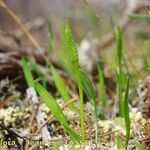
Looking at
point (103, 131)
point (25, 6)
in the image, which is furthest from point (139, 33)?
point (25, 6)

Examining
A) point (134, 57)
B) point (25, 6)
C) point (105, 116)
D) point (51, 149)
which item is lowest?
point (51, 149)

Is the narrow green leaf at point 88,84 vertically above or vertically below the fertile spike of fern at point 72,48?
below

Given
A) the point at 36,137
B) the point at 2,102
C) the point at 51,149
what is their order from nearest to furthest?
1. the point at 51,149
2. the point at 36,137
3. the point at 2,102

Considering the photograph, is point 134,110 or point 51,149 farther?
point 134,110

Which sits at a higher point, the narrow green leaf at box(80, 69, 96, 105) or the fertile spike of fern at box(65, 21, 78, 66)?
the fertile spike of fern at box(65, 21, 78, 66)

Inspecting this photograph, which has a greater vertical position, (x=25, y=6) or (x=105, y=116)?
(x=25, y=6)

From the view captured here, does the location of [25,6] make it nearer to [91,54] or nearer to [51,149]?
[91,54]

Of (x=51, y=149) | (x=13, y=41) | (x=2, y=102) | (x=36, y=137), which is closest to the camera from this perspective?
(x=51, y=149)

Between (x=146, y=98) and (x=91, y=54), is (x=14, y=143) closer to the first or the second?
(x=146, y=98)

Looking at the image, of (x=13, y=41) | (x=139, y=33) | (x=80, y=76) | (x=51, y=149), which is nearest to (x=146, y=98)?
(x=80, y=76)
